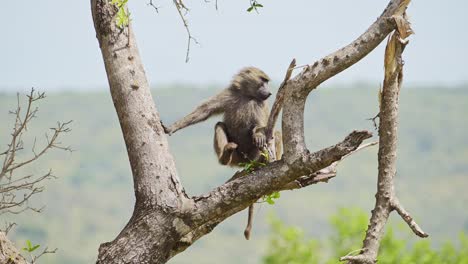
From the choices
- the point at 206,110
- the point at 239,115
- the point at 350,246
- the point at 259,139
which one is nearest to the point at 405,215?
the point at 259,139

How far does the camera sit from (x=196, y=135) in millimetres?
178125

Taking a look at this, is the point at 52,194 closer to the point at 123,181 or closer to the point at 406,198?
the point at 123,181

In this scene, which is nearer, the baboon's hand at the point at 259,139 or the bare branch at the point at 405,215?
the bare branch at the point at 405,215

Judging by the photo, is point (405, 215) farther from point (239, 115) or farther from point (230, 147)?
point (239, 115)

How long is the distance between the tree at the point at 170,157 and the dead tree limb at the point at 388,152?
127 millimetres

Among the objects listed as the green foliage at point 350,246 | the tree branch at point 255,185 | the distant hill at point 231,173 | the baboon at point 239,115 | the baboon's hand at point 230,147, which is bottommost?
the tree branch at point 255,185

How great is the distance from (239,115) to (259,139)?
1.11m

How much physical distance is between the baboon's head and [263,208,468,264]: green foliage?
13.4m

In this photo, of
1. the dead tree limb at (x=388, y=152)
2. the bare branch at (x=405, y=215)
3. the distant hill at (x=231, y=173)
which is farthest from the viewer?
the distant hill at (x=231, y=173)

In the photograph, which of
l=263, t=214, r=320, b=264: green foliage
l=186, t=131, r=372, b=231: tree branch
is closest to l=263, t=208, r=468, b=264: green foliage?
l=263, t=214, r=320, b=264: green foliage

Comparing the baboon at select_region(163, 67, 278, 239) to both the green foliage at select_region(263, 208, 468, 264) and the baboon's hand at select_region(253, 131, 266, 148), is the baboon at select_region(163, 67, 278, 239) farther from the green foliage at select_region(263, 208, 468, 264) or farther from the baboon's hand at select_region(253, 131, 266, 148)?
the green foliage at select_region(263, 208, 468, 264)

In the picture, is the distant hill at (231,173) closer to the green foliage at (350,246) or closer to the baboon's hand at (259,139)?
the green foliage at (350,246)

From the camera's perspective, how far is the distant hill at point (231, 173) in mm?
129250

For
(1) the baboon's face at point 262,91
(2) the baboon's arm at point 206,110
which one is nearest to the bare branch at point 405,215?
(2) the baboon's arm at point 206,110
